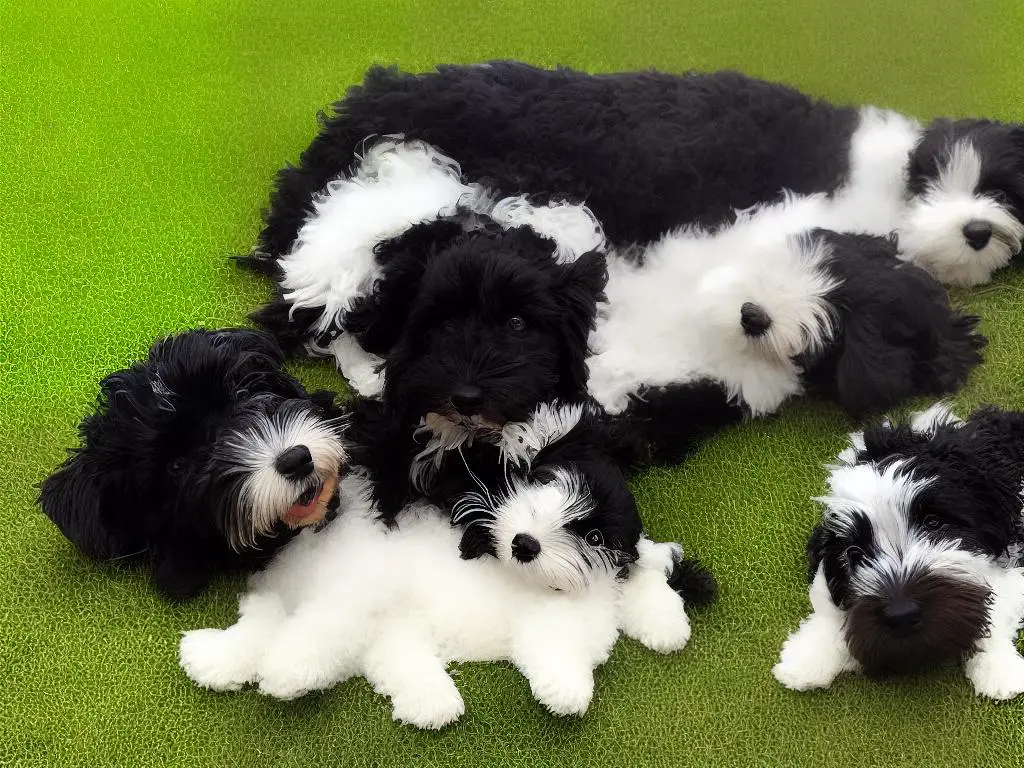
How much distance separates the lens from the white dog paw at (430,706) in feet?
6.06

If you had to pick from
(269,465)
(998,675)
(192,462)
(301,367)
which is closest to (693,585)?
(998,675)

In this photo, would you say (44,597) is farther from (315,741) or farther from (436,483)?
(436,483)

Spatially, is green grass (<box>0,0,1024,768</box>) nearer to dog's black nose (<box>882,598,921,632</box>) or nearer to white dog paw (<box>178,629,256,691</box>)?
white dog paw (<box>178,629,256,691</box>)

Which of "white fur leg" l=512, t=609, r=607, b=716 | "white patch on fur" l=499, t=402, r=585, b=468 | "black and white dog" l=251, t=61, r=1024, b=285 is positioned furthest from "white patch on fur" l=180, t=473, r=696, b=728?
"black and white dog" l=251, t=61, r=1024, b=285

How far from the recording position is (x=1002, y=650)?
6.11 ft

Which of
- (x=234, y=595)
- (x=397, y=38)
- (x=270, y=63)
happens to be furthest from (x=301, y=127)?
(x=234, y=595)

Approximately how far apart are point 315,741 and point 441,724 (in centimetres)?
29

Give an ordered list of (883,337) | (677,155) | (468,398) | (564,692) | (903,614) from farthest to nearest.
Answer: (677,155) → (883,337) → (468,398) → (564,692) → (903,614)

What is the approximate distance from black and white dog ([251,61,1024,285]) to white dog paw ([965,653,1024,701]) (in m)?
1.18

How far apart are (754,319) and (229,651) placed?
5.06 ft

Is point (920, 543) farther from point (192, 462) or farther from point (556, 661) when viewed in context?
point (192, 462)

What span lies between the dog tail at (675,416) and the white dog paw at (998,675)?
0.84 metres

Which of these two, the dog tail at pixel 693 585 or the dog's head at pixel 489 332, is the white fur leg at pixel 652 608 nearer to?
the dog tail at pixel 693 585

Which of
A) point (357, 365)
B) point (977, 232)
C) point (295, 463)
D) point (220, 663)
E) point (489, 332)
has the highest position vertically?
point (977, 232)
